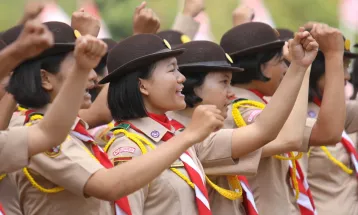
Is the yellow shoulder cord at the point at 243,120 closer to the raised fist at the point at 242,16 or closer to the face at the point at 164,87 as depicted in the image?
the face at the point at 164,87

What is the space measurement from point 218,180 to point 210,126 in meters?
1.06

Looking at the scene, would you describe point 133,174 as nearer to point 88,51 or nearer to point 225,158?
point 88,51

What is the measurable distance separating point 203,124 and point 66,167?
531mm

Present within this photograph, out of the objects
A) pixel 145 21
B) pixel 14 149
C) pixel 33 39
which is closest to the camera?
pixel 33 39

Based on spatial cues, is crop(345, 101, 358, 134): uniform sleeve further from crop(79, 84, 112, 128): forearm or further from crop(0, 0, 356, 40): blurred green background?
crop(0, 0, 356, 40): blurred green background

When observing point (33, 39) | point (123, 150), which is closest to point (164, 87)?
point (123, 150)

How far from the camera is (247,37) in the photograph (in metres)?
5.18

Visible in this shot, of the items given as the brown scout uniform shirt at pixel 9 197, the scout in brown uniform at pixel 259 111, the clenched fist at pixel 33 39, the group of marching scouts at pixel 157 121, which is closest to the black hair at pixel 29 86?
the group of marching scouts at pixel 157 121

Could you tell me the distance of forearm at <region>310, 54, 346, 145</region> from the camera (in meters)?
4.66

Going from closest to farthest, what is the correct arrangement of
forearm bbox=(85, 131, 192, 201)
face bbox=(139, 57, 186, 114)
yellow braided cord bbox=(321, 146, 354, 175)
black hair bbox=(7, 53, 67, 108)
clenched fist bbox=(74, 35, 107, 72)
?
clenched fist bbox=(74, 35, 107, 72) → forearm bbox=(85, 131, 192, 201) → black hair bbox=(7, 53, 67, 108) → face bbox=(139, 57, 186, 114) → yellow braided cord bbox=(321, 146, 354, 175)

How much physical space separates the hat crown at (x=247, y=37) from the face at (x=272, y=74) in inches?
4.7

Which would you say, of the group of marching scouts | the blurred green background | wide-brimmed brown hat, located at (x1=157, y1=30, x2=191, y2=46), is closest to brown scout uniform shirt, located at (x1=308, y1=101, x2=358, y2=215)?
the group of marching scouts

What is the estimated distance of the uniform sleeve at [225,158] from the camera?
432cm

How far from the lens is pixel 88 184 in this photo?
3.52 meters
